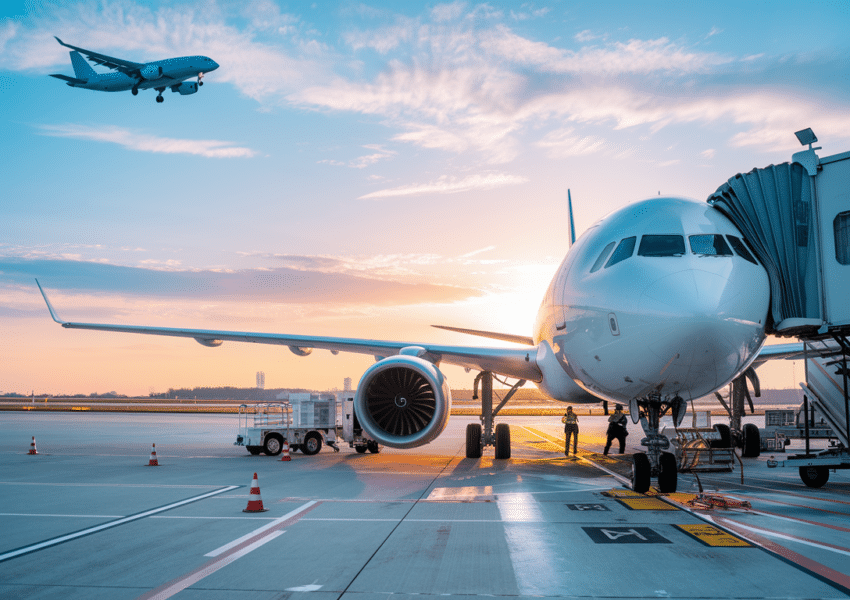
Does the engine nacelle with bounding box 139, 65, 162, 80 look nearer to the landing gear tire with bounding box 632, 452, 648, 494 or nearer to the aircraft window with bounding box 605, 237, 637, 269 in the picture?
the aircraft window with bounding box 605, 237, 637, 269

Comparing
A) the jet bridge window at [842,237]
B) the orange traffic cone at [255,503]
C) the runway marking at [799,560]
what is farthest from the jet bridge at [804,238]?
the orange traffic cone at [255,503]

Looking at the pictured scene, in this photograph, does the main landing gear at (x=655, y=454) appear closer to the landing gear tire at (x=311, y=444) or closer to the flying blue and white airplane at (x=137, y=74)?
the landing gear tire at (x=311, y=444)

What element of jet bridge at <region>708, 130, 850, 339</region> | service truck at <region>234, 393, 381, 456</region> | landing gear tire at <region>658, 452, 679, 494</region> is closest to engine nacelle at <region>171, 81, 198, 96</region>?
service truck at <region>234, 393, 381, 456</region>

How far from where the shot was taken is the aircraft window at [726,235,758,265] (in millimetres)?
8984

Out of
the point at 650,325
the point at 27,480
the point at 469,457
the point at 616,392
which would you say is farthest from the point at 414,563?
the point at 469,457

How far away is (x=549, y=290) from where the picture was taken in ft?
39.5

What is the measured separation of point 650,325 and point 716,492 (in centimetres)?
396

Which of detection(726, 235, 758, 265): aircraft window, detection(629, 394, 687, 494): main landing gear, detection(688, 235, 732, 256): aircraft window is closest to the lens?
detection(688, 235, 732, 256): aircraft window

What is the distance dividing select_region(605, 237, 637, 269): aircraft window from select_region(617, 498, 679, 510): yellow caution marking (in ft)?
10.5

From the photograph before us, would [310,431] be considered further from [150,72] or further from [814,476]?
[150,72]

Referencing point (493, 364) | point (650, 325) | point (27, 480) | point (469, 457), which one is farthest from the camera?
point (469, 457)

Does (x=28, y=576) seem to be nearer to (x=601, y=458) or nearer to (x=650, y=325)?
(x=650, y=325)

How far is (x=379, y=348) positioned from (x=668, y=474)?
8.28m

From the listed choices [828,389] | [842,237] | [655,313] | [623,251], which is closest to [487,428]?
[828,389]
